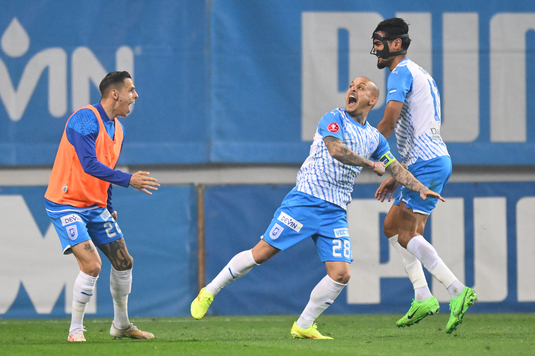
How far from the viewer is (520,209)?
29.0ft

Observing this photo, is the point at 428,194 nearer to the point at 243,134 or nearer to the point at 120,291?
the point at 120,291

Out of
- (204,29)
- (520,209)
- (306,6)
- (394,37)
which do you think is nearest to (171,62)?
(204,29)

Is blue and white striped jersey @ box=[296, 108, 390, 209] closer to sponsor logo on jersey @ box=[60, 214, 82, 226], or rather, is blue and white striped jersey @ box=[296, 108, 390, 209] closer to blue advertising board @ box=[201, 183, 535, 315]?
sponsor logo on jersey @ box=[60, 214, 82, 226]

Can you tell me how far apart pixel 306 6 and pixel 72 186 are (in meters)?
4.45

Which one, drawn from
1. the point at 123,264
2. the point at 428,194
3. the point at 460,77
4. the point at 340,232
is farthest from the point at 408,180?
the point at 460,77

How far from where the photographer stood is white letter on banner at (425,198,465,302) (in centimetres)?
880

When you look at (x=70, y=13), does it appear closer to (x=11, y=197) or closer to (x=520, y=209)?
(x=11, y=197)

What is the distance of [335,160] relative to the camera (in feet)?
18.2

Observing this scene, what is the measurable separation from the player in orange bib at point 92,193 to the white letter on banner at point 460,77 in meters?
4.60

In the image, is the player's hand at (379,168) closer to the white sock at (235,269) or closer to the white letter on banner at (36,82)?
the white sock at (235,269)

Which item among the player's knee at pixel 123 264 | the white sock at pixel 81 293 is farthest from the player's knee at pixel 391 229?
the white sock at pixel 81 293

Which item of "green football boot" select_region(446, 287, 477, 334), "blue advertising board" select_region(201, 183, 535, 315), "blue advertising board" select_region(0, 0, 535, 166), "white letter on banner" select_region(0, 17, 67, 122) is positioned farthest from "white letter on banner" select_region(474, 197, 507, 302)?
"white letter on banner" select_region(0, 17, 67, 122)

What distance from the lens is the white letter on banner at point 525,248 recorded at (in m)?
8.77

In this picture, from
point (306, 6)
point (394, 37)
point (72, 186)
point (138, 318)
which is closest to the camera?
point (72, 186)
